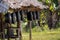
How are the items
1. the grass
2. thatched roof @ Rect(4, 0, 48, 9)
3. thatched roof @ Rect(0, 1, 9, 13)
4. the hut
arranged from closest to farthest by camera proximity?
thatched roof @ Rect(0, 1, 9, 13)
the hut
thatched roof @ Rect(4, 0, 48, 9)
the grass

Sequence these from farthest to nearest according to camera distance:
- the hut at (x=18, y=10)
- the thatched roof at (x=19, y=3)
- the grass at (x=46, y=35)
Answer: the grass at (x=46, y=35) → the thatched roof at (x=19, y=3) → the hut at (x=18, y=10)

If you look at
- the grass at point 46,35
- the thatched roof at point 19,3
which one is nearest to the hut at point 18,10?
the thatched roof at point 19,3

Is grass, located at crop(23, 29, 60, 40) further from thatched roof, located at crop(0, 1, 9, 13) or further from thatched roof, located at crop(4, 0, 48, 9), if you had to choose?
thatched roof, located at crop(0, 1, 9, 13)

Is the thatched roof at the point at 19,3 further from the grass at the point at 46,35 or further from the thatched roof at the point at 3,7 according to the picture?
the grass at the point at 46,35

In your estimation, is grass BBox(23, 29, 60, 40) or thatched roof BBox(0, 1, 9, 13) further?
grass BBox(23, 29, 60, 40)

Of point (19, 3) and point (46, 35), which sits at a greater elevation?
point (19, 3)

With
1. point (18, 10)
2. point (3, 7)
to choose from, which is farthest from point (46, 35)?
point (3, 7)

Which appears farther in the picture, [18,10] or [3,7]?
[18,10]

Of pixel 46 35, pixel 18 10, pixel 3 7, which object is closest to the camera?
pixel 3 7

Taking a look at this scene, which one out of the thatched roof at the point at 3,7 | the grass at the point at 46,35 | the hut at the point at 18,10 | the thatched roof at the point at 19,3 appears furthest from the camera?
the grass at the point at 46,35

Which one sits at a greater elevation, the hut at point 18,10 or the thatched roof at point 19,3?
the thatched roof at point 19,3

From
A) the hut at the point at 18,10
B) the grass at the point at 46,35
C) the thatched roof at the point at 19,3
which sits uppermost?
the thatched roof at the point at 19,3

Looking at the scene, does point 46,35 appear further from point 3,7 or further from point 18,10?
point 3,7

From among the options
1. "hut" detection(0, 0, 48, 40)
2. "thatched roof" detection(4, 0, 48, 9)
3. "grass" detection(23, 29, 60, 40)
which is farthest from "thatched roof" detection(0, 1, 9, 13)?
"grass" detection(23, 29, 60, 40)
